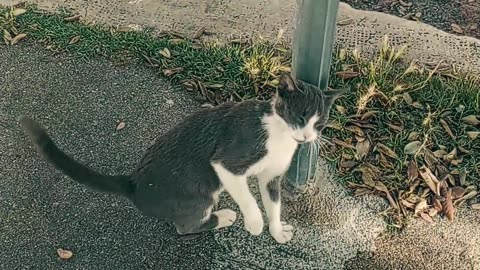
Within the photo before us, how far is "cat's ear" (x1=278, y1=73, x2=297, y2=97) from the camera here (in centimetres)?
272

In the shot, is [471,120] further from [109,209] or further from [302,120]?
[109,209]

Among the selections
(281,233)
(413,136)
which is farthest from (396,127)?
(281,233)

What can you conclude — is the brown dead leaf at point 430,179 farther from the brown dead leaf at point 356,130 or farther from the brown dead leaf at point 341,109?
the brown dead leaf at point 341,109

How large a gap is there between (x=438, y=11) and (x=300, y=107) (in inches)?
90.5

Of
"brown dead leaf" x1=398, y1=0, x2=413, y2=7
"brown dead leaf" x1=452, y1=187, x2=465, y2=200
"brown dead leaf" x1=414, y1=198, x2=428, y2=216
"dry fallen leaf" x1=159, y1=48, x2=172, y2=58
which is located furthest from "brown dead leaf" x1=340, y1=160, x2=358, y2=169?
"brown dead leaf" x1=398, y1=0, x2=413, y2=7

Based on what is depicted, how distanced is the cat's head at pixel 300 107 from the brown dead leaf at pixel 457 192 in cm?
107

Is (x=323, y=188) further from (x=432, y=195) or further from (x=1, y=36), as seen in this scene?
(x=1, y=36)

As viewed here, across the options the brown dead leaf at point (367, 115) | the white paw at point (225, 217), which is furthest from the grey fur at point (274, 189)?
the brown dead leaf at point (367, 115)

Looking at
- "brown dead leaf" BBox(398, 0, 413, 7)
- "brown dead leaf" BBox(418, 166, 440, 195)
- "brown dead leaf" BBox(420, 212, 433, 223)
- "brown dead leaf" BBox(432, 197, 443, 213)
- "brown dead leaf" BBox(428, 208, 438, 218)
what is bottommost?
"brown dead leaf" BBox(420, 212, 433, 223)

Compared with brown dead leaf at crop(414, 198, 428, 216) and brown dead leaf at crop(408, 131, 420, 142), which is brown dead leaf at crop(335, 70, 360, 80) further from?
brown dead leaf at crop(414, 198, 428, 216)

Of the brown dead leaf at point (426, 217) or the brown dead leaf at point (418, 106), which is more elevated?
the brown dead leaf at point (418, 106)

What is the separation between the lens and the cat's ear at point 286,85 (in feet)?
8.93

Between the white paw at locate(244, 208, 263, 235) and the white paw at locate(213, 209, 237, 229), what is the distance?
16 cm

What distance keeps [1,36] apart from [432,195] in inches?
108
